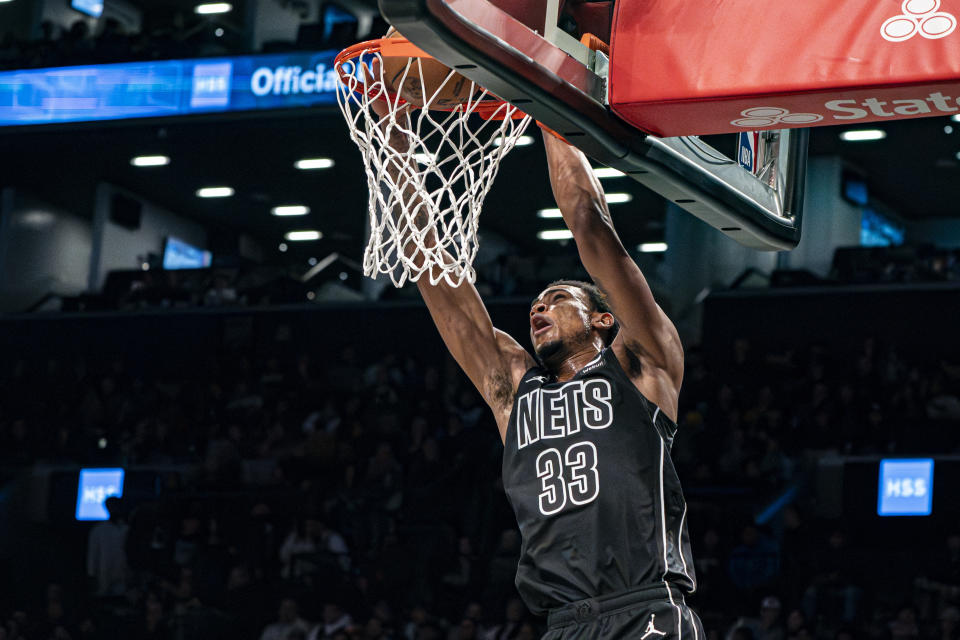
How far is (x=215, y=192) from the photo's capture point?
2245 cm

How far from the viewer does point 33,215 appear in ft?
72.9

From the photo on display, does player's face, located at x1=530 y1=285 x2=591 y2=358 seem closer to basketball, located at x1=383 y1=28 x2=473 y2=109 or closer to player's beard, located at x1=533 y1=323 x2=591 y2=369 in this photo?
player's beard, located at x1=533 y1=323 x2=591 y2=369

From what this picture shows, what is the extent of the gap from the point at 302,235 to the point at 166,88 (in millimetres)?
9349

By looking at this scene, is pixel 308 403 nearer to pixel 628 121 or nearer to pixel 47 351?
pixel 47 351

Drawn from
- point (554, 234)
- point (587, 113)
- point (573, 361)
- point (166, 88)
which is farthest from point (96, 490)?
point (587, 113)

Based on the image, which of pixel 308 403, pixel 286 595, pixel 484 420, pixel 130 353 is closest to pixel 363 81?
pixel 286 595

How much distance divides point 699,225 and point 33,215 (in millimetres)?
11057

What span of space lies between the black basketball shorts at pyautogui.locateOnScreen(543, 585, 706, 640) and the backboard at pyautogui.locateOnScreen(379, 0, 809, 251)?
3.74ft

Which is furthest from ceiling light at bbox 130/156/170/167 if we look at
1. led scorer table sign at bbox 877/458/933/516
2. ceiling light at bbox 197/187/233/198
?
led scorer table sign at bbox 877/458/933/516

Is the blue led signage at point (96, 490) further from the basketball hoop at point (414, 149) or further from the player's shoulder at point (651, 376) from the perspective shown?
the player's shoulder at point (651, 376)

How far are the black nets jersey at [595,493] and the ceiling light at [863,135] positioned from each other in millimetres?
14288

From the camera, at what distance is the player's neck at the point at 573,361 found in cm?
417

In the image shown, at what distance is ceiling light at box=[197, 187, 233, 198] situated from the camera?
22.2 metres

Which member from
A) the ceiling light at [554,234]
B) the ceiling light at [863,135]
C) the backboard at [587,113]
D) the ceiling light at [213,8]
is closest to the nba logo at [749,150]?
the backboard at [587,113]
